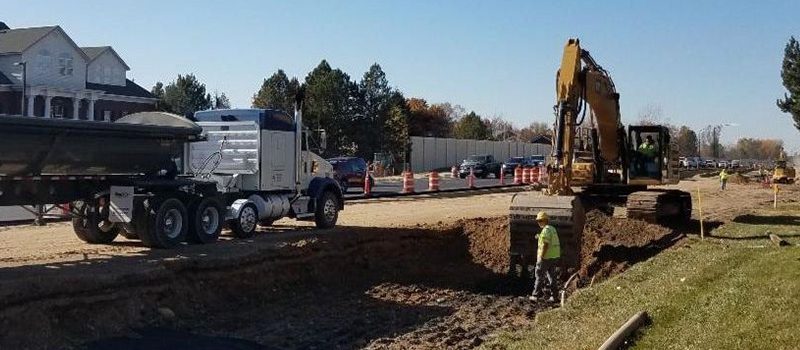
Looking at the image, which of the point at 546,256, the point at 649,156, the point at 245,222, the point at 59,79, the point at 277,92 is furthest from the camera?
the point at 277,92

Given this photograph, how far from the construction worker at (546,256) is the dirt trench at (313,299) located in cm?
52

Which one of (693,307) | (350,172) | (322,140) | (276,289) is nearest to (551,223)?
(276,289)

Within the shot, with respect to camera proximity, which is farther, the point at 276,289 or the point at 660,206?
the point at 660,206

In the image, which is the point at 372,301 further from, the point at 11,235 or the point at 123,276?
the point at 11,235

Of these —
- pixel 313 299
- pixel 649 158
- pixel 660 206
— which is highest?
pixel 649 158

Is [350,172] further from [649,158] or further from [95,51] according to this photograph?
[95,51]

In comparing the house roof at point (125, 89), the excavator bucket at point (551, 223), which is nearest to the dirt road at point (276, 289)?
the excavator bucket at point (551, 223)

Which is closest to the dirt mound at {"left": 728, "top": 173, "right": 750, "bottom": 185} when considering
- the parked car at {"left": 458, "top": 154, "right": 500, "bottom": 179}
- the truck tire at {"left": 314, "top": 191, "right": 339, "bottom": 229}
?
the parked car at {"left": 458, "top": 154, "right": 500, "bottom": 179}

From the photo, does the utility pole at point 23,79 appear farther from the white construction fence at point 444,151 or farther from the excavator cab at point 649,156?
the excavator cab at point 649,156

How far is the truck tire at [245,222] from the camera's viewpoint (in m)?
19.2

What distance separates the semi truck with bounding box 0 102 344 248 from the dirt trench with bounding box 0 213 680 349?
152 cm

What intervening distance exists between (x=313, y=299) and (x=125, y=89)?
167ft

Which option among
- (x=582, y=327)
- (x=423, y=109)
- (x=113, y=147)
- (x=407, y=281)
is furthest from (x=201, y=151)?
(x=423, y=109)

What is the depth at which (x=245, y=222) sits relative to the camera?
19.5m
